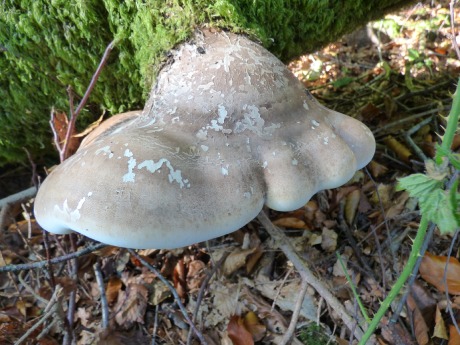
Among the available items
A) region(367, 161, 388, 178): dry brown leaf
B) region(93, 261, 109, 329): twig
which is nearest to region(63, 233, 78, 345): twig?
region(93, 261, 109, 329): twig

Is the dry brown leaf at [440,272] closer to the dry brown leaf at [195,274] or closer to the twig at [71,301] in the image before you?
the dry brown leaf at [195,274]

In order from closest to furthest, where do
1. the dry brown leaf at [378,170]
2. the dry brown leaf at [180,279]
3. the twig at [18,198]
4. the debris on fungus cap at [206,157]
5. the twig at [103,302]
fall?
the debris on fungus cap at [206,157] → the twig at [103,302] → the dry brown leaf at [180,279] → the twig at [18,198] → the dry brown leaf at [378,170]

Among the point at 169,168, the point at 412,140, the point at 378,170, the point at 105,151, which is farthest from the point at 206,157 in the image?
the point at 412,140

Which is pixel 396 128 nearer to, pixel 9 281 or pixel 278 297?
pixel 278 297

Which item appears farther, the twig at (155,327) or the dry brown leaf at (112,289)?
the dry brown leaf at (112,289)

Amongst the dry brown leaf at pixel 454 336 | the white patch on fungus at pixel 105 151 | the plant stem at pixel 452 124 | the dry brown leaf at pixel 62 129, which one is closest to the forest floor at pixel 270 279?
the dry brown leaf at pixel 454 336

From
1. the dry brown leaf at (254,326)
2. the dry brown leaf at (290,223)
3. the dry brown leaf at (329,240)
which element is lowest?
the dry brown leaf at (254,326)

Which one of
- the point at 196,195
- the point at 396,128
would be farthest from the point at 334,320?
the point at 396,128
